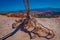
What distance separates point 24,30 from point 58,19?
0.53 m

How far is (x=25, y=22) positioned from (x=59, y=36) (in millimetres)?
498

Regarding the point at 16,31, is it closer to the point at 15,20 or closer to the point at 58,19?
the point at 15,20

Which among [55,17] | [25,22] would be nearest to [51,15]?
[55,17]

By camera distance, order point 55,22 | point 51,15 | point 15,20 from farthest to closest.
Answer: point 51,15, point 15,20, point 55,22

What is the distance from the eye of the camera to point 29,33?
1.75m

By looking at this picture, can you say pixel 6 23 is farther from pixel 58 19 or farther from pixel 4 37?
pixel 58 19

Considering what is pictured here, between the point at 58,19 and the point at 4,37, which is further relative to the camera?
the point at 58,19

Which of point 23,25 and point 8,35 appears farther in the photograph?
point 23,25

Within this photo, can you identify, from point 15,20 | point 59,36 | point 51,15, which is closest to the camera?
point 59,36

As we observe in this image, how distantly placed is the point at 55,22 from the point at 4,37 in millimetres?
706

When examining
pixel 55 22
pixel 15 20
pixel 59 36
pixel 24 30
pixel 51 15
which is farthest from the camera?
pixel 51 15

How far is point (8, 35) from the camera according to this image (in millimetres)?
1745

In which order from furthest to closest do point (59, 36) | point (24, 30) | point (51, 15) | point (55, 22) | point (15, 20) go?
1. point (51, 15)
2. point (15, 20)
3. point (55, 22)
4. point (24, 30)
5. point (59, 36)

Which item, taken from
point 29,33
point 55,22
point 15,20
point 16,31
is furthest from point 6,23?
point 55,22
